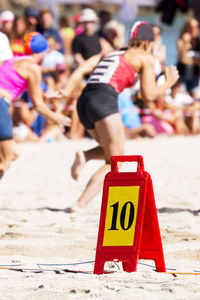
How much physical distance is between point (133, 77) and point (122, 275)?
8.08ft

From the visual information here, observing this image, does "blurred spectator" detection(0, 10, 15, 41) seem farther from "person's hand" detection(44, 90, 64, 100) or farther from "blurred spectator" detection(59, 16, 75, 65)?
"person's hand" detection(44, 90, 64, 100)

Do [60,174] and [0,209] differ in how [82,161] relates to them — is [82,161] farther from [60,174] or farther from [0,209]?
[60,174]

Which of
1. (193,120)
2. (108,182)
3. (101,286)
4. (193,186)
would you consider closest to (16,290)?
(101,286)

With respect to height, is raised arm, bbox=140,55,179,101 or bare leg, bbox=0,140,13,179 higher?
raised arm, bbox=140,55,179,101

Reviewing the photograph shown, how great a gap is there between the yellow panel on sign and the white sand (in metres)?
0.19

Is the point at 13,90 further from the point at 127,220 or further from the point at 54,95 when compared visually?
the point at 127,220

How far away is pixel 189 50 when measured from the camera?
1339cm

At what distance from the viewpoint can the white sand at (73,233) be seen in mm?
3414

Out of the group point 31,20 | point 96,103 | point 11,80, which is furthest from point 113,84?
point 31,20

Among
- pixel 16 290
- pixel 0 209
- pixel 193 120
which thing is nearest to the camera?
pixel 16 290

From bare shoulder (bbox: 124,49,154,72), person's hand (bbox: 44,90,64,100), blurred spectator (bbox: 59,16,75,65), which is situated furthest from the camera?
blurred spectator (bbox: 59,16,75,65)

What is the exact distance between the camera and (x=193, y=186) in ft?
25.0

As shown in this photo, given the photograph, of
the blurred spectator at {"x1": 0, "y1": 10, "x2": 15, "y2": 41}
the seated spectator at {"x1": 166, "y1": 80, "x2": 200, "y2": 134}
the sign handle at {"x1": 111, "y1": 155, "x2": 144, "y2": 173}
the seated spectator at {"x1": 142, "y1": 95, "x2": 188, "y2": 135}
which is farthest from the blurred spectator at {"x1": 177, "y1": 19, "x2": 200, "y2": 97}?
the sign handle at {"x1": 111, "y1": 155, "x2": 144, "y2": 173}

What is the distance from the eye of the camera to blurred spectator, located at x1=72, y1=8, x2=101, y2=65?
11.9m
